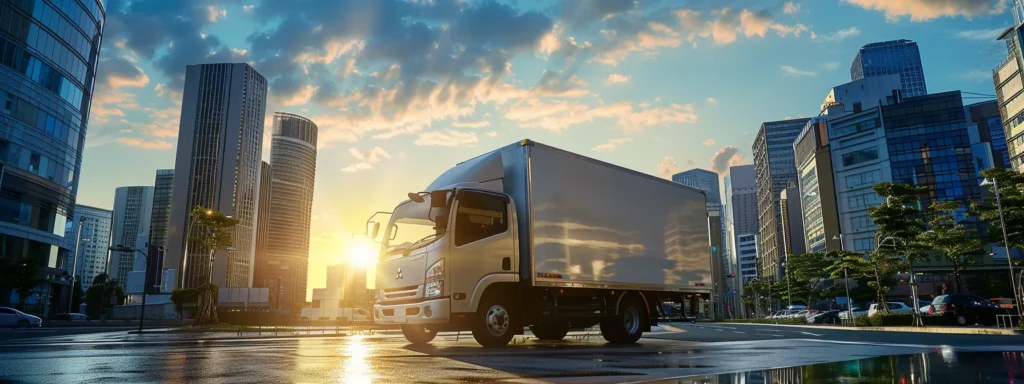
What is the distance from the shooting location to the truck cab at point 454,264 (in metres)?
11.6

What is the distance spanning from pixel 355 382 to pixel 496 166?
764 cm

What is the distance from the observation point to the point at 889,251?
121 ft

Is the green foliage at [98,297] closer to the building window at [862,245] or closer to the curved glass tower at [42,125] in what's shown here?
the curved glass tower at [42,125]

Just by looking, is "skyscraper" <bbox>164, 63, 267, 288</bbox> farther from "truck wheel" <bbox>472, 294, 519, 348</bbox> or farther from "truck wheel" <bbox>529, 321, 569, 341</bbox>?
"truck wheel" <bbox>472, 294, 519, 348</bbox>

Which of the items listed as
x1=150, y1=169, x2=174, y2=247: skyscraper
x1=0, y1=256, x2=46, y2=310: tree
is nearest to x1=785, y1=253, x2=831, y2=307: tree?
x1=0, y1=256, x2=46, y2=310: tree

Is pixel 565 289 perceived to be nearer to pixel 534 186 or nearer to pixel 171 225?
pixel 534 186

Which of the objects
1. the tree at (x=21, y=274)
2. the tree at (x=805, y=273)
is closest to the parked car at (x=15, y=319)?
the tree at (x=21, y=274)

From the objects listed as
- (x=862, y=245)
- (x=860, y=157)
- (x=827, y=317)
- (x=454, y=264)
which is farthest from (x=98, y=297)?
(x=860, y=157)

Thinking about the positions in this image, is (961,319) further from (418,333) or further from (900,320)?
(418,333)

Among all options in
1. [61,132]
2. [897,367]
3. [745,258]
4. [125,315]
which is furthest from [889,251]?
[745,258]

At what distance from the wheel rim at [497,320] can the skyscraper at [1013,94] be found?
81967 mm

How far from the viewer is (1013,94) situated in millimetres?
75625

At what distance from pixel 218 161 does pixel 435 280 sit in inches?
6643

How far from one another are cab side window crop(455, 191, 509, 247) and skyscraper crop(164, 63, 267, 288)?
156401 mm
